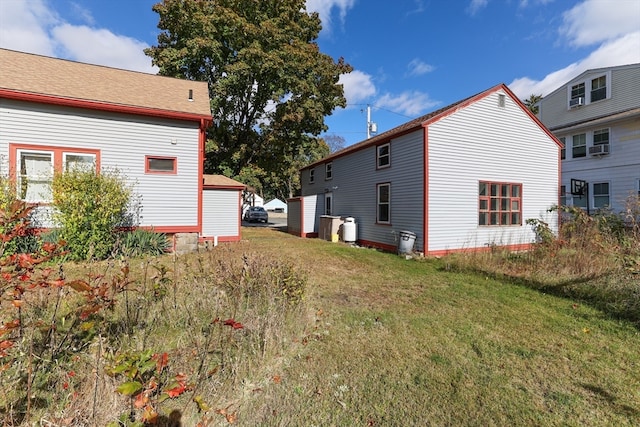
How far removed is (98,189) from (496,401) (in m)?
9.40

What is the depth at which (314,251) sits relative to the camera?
1124 centimetres

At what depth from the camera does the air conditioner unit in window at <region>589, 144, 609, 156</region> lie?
619 inches

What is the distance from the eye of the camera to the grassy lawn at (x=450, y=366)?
2.49m

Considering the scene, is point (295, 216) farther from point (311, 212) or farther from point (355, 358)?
point (355, 358)

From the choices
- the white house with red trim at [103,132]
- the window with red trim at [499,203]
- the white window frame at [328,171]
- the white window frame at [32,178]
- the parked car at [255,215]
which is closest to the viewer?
the white window frame at [32,178]

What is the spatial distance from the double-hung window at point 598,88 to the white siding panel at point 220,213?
71.2 ft

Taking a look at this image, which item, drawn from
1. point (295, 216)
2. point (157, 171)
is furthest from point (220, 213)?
point (295, 216)

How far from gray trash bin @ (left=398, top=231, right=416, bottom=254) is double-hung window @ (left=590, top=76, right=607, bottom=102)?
55.7 feet

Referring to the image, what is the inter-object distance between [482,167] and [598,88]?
13.5 metres

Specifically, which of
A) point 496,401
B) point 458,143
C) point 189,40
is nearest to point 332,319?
point 496,401

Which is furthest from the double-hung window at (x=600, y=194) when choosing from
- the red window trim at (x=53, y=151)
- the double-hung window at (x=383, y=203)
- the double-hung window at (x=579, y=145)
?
the red window trim at (x=53, y=151)

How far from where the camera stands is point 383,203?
498 inches

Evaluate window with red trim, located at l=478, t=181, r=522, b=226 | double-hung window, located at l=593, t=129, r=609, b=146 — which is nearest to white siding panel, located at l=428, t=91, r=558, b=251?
window with red trim, located at l=478, t=181, r=522, b=226

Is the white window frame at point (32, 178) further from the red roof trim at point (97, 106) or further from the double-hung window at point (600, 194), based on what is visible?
the double-hung window at point (600, 194)
